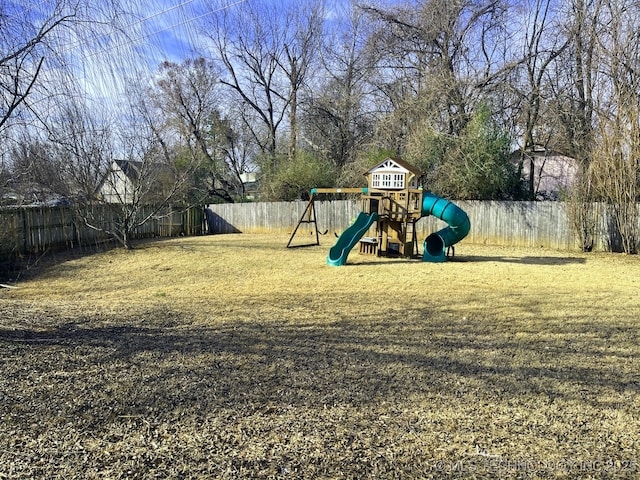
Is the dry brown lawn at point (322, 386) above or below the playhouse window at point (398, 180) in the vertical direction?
below

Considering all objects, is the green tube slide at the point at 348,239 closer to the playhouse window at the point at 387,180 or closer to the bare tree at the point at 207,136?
the playhouse window at the point at 387,180

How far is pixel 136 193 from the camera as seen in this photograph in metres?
12.9

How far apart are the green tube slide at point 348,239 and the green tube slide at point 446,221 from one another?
1.30 metres

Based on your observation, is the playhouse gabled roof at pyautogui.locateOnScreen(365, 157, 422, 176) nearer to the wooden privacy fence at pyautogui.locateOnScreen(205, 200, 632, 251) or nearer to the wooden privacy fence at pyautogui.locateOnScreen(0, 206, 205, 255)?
the wooden privacy fence at pyautogui.locateOnScreen(205, 200, 632, 251)

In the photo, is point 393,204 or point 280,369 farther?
point 393,204

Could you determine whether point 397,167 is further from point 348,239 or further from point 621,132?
point 621,132

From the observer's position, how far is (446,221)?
10.2 meters

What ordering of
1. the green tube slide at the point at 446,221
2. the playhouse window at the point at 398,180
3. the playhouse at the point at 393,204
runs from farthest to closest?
the playhouse window at the point at 398,180
the playhouse at the point at 393,204
the green tube slide at the point at 446,221

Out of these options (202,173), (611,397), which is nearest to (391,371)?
(611,397)

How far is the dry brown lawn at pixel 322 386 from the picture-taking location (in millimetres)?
2174

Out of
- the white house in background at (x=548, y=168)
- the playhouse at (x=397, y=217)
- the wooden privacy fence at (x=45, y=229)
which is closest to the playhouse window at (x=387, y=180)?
the playhouse at (x=397, y=217)

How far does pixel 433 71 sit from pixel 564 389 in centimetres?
1530

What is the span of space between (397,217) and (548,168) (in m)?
12.0

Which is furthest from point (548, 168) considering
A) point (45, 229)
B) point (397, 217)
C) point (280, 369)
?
point (280, 369)
